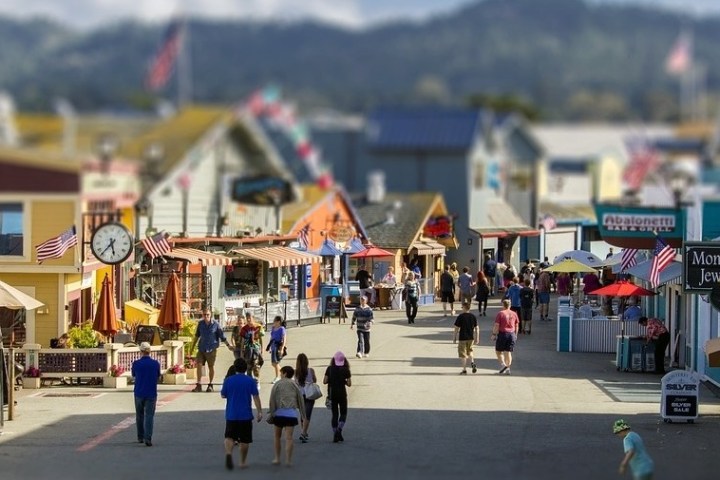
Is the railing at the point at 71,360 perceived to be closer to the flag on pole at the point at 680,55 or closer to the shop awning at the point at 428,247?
the shop awning at the point at 428,247

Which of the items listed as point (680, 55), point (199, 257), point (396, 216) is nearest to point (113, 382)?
point (199, 257)

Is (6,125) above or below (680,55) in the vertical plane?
below

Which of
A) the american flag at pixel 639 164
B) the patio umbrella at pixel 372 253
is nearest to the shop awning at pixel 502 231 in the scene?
the patio umbrella at pixel 372 253

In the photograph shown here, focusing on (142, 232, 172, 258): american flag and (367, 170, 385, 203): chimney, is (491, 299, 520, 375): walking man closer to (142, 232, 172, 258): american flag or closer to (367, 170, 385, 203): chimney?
(142, 232, 172, 258): american flag

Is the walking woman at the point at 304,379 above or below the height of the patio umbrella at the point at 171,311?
below

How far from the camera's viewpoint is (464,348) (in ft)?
98.7

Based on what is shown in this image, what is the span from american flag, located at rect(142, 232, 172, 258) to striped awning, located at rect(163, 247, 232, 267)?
0.97 metres

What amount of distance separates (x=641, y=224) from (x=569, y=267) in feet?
18.5

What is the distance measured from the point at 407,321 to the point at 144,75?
23396 mm

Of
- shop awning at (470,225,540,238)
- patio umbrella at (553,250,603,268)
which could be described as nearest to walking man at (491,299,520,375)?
shop awning at (470,225,540,238)

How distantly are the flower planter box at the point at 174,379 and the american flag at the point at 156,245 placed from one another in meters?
5.02

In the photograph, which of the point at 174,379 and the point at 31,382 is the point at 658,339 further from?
the point at 31,382

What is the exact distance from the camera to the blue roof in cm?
3453

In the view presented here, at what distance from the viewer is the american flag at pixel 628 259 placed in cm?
3525
